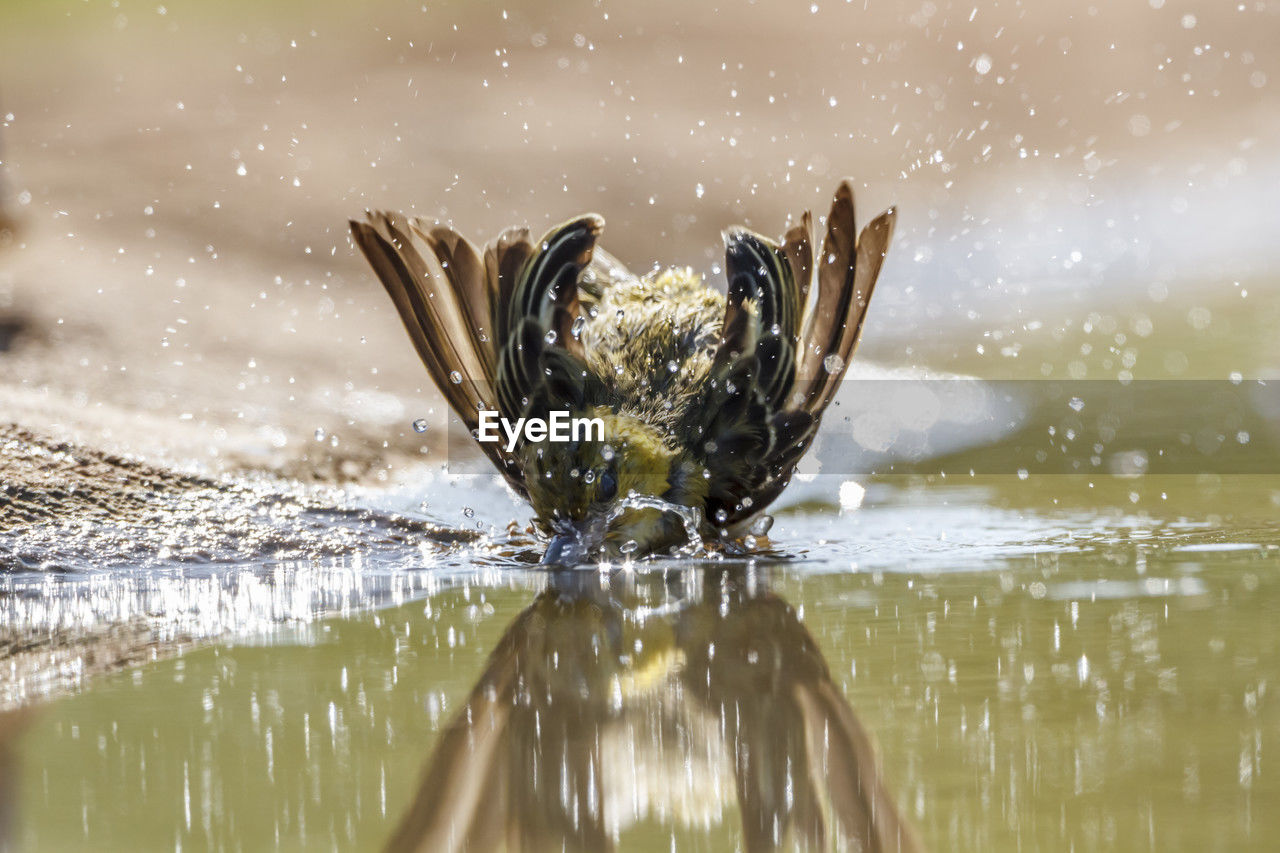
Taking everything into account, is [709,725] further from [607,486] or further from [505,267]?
[505,267]

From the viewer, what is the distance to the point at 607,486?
2.64 m

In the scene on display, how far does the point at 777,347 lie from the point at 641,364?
35cm

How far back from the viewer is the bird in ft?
8.79

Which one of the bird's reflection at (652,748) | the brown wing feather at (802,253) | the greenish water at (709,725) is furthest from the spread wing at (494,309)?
the bird's reflection at (652,748)

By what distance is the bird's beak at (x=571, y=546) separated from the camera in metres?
2.56

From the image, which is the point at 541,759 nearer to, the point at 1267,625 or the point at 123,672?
the point at 123,672

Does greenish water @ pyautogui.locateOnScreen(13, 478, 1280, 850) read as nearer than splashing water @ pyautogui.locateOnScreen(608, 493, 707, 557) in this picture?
Yes

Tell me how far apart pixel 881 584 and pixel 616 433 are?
0.80 meters

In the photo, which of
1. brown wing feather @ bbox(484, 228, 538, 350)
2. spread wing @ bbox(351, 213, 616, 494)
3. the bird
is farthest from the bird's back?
brown wing feather @ bbox(484, 228, 538, 350)

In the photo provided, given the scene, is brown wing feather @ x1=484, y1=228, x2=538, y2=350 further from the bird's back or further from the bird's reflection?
the bird's reflection

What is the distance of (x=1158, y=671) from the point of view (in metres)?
1.39

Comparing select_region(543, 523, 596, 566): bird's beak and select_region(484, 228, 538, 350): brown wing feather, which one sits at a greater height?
select_region(484, 228, 538, 350): brown wing feather

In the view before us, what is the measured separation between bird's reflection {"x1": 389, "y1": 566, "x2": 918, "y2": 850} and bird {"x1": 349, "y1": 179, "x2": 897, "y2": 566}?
894 mm
